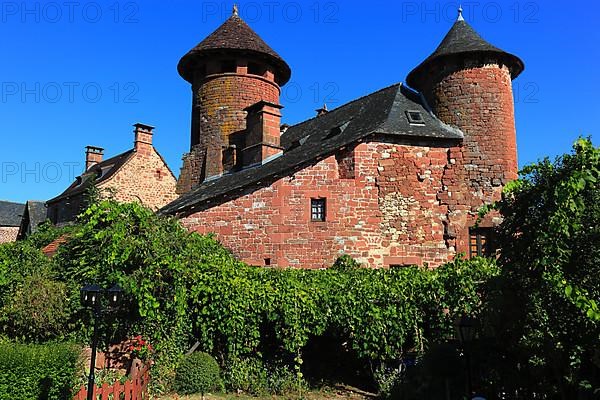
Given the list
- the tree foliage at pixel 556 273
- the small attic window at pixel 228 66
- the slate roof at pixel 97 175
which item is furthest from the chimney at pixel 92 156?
the tree foliage at pixel 556 273

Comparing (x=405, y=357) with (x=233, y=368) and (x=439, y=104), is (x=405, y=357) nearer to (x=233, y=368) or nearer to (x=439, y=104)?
(x=233, y=368)

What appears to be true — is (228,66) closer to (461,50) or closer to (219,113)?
(219,113)

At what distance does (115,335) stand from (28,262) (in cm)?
336

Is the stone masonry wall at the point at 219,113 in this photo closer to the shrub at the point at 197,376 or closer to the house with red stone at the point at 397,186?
the house with red stone at the point at 397,186

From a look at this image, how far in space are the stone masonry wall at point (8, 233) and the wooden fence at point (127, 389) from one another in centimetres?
4374

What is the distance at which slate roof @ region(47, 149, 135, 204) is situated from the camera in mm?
28297

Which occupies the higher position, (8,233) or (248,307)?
(8,233)

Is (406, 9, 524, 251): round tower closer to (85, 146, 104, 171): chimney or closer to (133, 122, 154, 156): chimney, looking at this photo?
(133, 122, 154, 156): chimney

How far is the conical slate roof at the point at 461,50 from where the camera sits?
59.3 ft

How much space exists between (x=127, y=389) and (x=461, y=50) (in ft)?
49.9

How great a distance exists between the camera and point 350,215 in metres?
17.4

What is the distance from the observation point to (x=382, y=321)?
11.8 m

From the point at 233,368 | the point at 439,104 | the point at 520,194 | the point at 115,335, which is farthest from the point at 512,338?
the point at 439,104

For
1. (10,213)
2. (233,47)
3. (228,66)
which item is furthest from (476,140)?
(10,213)
